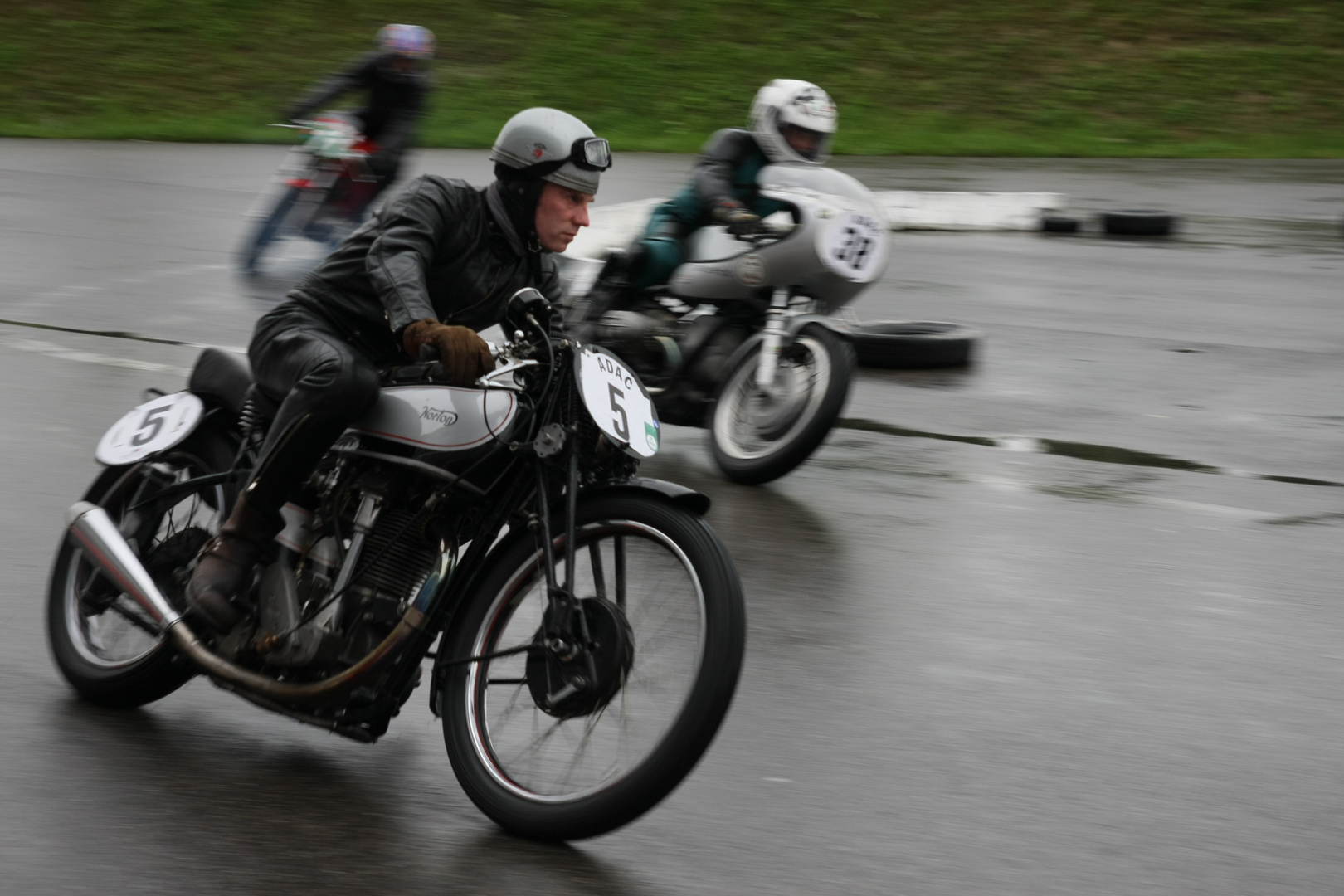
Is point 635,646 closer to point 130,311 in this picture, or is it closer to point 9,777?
point 9,777

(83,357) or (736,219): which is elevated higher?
(736,219)

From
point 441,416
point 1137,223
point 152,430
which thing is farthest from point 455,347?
point 1137,223

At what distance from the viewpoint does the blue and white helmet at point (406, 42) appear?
12.5 meters

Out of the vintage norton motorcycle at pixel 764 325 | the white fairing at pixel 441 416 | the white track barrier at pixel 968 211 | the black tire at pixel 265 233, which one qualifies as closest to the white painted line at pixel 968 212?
the white track barrier at pixel 968 211

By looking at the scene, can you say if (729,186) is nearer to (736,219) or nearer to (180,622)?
(736,219)

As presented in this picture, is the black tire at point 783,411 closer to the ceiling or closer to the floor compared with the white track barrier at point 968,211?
closer to the ceiling

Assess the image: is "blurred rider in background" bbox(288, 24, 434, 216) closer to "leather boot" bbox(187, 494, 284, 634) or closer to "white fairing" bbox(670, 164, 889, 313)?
"white fairing" bbox(670, 164, 889, 313)

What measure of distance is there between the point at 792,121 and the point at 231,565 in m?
4.94

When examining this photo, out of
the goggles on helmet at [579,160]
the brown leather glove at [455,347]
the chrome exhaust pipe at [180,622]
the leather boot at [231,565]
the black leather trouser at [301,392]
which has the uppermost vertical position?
the goggles on helmet at [579,160]

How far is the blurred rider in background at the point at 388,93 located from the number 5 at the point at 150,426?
792cm

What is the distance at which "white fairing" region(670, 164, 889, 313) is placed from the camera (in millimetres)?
8484

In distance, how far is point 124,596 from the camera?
491cm

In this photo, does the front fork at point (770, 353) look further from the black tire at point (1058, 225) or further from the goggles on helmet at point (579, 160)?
the black tire at point (1058, 225)

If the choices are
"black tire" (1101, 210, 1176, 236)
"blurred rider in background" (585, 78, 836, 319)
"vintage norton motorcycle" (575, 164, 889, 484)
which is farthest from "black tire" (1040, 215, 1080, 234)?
"vintage norton motorcycle" (575, 164, 889, 484)
